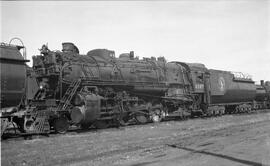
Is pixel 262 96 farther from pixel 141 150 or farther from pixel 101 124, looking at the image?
pixel 141 150

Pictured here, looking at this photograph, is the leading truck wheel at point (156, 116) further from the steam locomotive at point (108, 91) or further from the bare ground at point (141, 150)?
the bare ground at point (141, 150)

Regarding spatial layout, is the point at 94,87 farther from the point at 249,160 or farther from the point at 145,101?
the point at 249,160

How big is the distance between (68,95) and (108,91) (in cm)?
263

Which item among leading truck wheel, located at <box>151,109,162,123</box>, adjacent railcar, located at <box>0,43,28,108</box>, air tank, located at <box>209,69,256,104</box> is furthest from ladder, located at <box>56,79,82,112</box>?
air tank, located at <box>209,69,256,104</box>

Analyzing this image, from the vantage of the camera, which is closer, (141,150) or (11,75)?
(141,150)

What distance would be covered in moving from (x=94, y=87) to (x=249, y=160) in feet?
32.7

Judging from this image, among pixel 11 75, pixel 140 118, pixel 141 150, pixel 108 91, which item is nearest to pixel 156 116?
pixel 140 118

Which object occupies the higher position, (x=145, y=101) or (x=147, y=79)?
(x=147, y=79)

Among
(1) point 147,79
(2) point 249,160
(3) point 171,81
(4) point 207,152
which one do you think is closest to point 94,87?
(1) point 147,79

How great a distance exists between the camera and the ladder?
14655 millimetres

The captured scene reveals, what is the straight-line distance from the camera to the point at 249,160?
7695mm

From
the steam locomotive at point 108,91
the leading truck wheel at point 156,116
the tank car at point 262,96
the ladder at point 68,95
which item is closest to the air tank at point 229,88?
the steam locomotive at point 108,91

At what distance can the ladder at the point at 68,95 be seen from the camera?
14.7m

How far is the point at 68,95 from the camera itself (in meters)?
15.2
